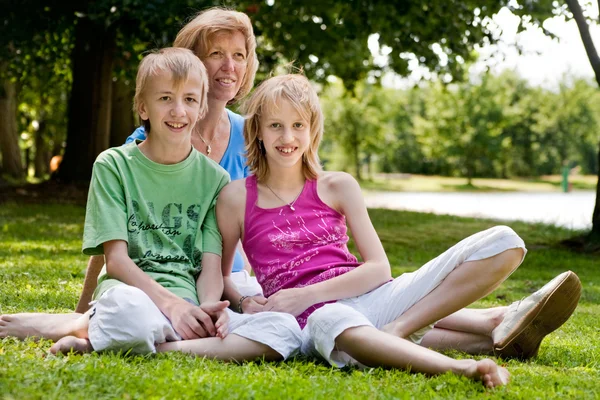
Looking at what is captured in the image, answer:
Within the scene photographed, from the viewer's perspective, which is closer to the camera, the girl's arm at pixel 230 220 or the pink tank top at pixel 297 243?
the pink tank top at pixel 297 243

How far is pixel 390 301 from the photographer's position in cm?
364

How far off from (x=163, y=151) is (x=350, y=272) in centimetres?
112

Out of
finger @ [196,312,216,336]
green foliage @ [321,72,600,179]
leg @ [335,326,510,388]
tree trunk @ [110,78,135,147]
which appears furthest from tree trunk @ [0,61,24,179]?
leg @ [335,326,510,388]

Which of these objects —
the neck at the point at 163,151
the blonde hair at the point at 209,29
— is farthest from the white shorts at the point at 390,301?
the blonde hair at the point at 209,29

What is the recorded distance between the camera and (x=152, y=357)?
333 cm

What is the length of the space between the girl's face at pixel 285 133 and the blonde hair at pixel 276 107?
0.08 feet

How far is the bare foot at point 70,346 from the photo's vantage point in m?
3.30

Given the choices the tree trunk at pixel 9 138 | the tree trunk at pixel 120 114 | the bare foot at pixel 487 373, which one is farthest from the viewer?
the tree trunk at pixel 9 138

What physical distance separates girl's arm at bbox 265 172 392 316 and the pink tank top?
0.07 meters

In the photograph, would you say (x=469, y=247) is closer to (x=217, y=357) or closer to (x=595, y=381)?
(x=595, y=381)

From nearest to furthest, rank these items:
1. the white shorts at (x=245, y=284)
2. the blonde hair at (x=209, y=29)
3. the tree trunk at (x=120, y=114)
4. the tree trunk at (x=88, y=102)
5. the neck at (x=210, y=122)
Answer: the white shorts at (x=245, y=284)
the blonde hair at (x=209, y=29)
the neck at (x=210, y=122)
the tree trunk at (x=88, y=102)
the tree trunk at (x=120, y=114)

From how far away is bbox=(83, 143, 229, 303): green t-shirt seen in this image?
3.63 meters

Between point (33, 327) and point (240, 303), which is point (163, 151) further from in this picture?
point (33, 327)

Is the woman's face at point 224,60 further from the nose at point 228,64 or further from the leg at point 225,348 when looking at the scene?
the leg at point 225,348
